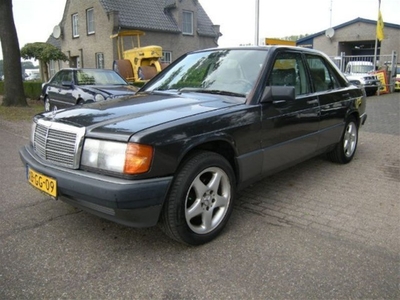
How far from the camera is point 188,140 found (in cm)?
281

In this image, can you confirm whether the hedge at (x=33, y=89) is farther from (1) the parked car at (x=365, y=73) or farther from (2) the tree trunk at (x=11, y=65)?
(1) the parked car at (x=365, y=73)

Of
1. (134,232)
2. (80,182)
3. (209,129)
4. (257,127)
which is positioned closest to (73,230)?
(134,232)

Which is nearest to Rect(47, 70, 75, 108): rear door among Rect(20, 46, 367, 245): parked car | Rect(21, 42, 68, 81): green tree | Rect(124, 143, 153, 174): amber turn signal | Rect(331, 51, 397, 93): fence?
Rect(20, 46, 367, 245): parked car

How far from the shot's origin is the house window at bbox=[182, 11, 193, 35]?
26.4 metres

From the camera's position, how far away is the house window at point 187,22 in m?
26.4

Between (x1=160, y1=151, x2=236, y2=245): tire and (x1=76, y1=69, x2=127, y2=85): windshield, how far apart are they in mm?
7917

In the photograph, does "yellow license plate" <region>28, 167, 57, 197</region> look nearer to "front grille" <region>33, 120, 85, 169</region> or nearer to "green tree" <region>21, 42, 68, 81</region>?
"front grille" <region>33, 120, 85, 169</region>

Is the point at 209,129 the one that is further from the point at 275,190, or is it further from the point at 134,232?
the point at 275,190

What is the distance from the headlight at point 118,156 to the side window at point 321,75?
2759 mm

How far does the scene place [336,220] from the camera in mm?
3541

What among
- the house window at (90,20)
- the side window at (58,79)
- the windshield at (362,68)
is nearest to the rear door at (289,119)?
the side window at (58,79)

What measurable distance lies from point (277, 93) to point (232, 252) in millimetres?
1517

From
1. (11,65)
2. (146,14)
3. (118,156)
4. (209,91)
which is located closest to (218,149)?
(209,91)

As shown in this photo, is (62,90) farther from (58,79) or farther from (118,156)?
(118,156)
